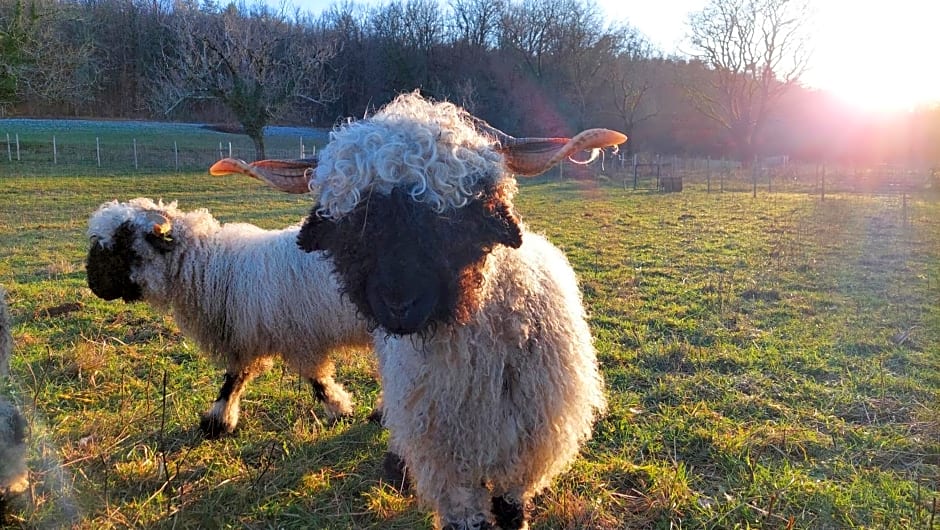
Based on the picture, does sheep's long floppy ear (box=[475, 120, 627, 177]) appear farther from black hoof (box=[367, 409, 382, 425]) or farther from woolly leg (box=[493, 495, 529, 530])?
black hoof (box=[367, 409, 382, 425])

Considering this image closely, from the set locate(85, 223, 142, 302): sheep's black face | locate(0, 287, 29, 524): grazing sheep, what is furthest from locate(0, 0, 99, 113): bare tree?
locate(0, 287, 29, 524): grazing sheep

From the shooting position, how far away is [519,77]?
52.3 metres

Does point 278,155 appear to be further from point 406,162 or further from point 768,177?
point 406,162

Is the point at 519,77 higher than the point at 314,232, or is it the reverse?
the point at 519,77

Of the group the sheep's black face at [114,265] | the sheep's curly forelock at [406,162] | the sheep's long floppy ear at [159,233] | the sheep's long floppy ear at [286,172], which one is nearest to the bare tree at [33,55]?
the sheep's black face at [114,265]

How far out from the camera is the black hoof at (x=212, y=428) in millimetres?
4844

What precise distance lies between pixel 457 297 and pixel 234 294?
3.36 meters

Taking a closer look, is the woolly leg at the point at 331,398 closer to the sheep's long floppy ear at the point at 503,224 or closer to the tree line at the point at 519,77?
the sheep's long floppy ear at the point at 503,224

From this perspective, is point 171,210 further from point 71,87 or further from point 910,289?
point 71,87

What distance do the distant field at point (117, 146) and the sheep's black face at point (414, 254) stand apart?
29.7 meters

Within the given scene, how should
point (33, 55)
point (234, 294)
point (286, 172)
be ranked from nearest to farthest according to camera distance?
point (286, 172), point (234, 294), point (33, 55)

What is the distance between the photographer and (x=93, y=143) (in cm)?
3406

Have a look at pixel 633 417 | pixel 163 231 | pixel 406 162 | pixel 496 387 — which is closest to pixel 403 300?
pixel 406 162

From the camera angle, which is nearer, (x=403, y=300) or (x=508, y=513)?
(x=403, y=300)
